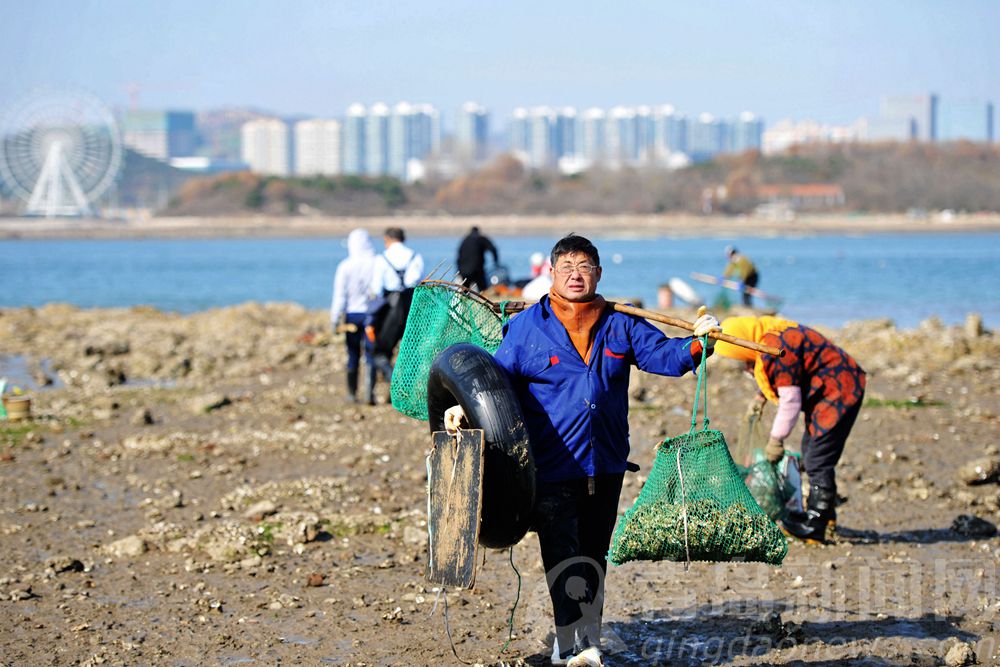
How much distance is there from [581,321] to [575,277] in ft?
0.60

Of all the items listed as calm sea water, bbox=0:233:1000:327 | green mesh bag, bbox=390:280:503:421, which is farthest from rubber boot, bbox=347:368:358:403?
calm sea water, bbox=0:233:1000:327

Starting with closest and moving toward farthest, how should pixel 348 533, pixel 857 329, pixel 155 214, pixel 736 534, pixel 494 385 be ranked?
1. pixel 494 385
2. pixel 736 534
3. pixel 348 533
4. pixel 857 329
5. pixel 155 214

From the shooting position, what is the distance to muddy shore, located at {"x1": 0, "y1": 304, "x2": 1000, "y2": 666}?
636cm

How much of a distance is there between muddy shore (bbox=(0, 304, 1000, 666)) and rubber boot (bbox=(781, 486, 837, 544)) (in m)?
0.12

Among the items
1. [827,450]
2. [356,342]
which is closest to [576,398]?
[827,450]

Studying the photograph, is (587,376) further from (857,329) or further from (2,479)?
(857,329)

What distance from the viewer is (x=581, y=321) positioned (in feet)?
18.0

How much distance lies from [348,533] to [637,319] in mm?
3581

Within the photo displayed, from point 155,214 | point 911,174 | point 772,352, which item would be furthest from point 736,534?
point 155,214

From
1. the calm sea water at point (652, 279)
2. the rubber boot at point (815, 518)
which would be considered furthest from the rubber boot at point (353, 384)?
the calm sea water at point (652, 279)

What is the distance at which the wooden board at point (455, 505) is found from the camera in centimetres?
529

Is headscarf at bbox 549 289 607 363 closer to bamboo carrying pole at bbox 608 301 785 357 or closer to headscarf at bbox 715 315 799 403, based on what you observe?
bamboo carrying pole at bbox 608 301 785 357

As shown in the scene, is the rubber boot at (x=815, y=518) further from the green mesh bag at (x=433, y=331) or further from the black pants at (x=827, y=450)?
the green mesh bag at (x=433, y=331)

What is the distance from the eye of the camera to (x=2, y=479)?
418 inches
